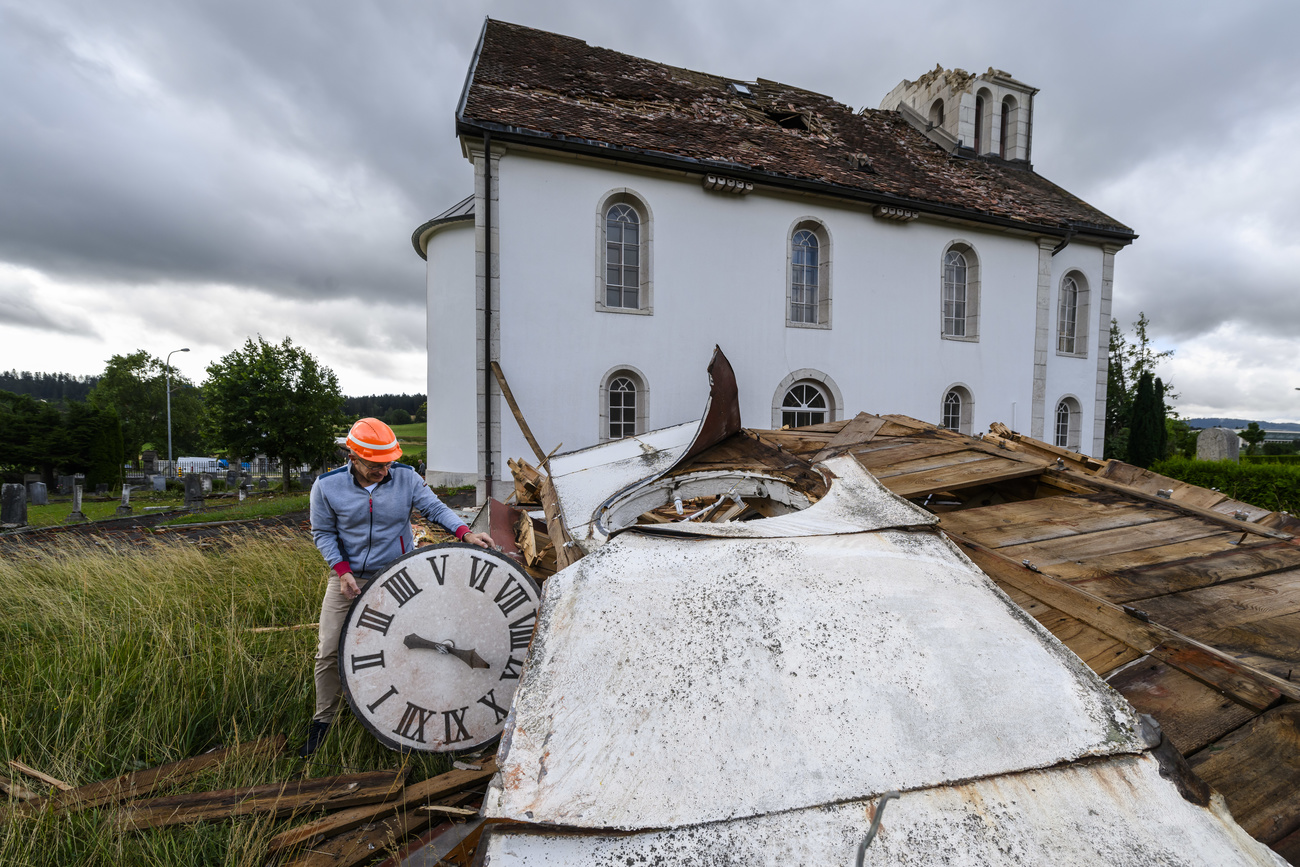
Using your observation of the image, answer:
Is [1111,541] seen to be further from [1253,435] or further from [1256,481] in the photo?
[1253,435]

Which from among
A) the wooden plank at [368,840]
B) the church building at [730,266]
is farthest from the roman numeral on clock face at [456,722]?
the church building at [730,266]

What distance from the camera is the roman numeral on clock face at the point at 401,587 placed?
249 cm

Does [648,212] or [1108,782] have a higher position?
[648,212]

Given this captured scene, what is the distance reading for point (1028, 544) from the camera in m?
2.91

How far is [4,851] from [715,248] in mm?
11128

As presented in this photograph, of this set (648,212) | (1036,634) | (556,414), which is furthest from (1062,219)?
(1036,634)

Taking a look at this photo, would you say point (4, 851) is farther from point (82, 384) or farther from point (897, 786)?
point (82, 384)

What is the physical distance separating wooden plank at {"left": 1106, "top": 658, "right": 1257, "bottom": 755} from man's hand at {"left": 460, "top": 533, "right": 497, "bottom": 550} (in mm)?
2690

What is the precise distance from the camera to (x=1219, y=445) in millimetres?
13500

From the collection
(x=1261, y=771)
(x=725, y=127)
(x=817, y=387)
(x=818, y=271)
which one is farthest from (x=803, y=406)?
(x=1261, y=771)

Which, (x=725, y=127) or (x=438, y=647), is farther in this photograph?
(x=725, y=127)

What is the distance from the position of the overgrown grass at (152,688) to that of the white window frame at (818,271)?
10027mm

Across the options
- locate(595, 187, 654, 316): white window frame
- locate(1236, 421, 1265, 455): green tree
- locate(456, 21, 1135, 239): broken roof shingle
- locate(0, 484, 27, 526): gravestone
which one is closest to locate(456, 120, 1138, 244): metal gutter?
locate(456, 21, 1135, 239): broken roof shingle

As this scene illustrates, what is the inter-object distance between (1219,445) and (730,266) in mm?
13476
